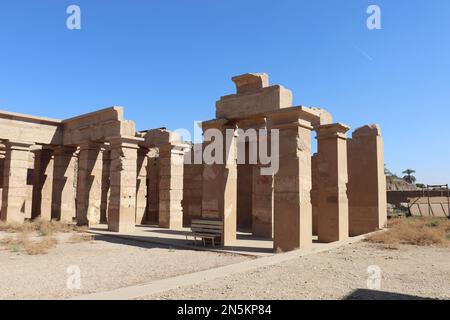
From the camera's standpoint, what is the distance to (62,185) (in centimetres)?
1709

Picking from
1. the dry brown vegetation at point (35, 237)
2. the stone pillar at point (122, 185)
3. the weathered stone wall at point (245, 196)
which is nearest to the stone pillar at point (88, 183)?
the dry brown vegetation at point (35, 237)

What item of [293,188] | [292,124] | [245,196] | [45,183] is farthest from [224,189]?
[45,183]

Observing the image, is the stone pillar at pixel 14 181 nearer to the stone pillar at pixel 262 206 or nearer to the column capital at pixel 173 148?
the column capital at pixel 173 148

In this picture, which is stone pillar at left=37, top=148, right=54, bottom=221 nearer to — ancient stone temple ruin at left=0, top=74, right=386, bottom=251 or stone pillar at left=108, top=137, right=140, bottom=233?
ancient stone temple ruin at left=0, top=74, right=386, bottom=251

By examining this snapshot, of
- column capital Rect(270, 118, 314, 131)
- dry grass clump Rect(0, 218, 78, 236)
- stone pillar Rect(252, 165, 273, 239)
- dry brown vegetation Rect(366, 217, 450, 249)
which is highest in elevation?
column capital Rect(270, 118, 314, 131)

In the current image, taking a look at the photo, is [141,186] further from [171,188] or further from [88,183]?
[171,188]

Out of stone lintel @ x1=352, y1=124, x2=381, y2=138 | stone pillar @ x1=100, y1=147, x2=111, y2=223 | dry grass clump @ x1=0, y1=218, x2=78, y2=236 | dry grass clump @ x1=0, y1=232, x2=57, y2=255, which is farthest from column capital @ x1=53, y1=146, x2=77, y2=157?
stone lintel @ x1=352, y1=124, x2=381, y2=138

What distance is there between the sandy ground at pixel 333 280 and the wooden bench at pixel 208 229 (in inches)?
122

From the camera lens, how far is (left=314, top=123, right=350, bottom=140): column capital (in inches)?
425

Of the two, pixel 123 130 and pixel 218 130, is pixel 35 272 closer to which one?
pixel 218 130

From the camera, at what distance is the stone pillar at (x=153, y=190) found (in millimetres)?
18859

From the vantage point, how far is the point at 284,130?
29.9ft

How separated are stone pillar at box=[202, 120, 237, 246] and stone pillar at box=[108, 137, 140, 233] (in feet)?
13.9
